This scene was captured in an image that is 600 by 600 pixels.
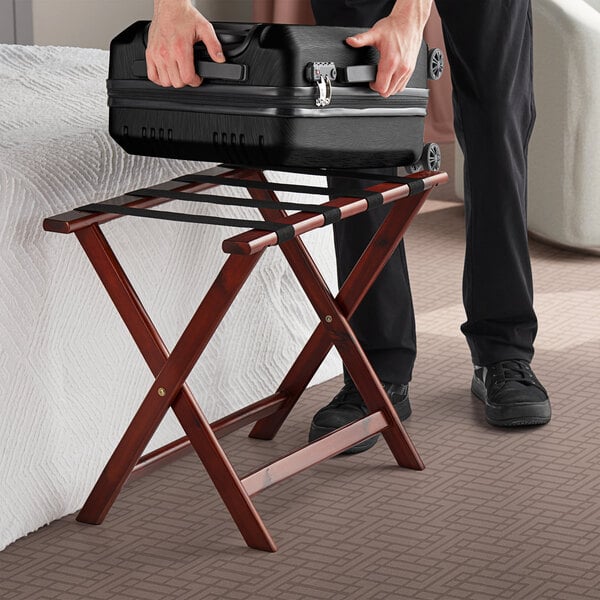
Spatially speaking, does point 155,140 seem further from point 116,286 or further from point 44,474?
point 44,474

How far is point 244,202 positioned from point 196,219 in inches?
3.2

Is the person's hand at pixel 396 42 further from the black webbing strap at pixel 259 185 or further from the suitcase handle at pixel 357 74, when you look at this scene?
the black webbing strap at pixel 259 185

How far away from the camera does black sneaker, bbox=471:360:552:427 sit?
78.7 inches

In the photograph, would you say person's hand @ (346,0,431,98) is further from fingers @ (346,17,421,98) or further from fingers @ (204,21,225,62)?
fingers @ (204,21,225,62)

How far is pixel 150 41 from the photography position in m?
1.55

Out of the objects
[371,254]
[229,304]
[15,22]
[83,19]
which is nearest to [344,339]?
[371,254]

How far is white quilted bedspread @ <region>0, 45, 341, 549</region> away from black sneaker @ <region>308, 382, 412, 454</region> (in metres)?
0.15

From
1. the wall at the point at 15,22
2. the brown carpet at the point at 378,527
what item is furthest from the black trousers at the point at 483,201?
the wall at the point at 15,22

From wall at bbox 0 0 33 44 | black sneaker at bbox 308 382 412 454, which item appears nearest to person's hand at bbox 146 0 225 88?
black sneaker at bbox 308 382 412 454

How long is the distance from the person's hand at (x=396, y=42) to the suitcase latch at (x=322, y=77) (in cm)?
5

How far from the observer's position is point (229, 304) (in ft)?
4.93

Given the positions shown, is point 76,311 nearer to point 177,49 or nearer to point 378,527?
point 177,49

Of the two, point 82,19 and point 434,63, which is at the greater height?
point 434,63

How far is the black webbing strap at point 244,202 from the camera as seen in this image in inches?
59.3
